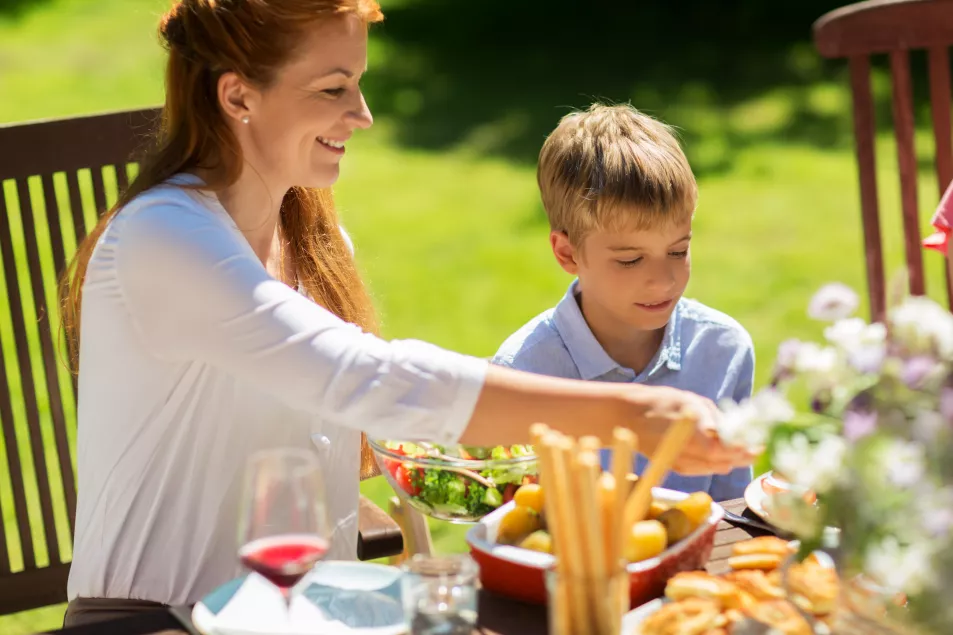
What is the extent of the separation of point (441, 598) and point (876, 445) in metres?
0.55

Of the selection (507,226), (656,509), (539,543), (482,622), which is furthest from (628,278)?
(507,226)

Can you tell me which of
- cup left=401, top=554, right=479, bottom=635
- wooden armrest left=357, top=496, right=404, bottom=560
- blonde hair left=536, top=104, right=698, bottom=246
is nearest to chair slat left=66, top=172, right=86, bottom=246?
wooden armrest left=357, top=496, right=404, bottom=560

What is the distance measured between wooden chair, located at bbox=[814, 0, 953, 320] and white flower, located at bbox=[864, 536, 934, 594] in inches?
78.7

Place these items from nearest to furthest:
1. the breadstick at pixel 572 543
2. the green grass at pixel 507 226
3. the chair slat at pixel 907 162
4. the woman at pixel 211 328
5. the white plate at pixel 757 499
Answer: the breadstick at pixel 572 543, the woman at pixel 211 328, the white plate at pixel 757 499, the chair slat at pixel 907 162, the green grass at pixel 507 226

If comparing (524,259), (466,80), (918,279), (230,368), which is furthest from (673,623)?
(466,80)

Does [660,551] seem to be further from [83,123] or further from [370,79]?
[370,79]

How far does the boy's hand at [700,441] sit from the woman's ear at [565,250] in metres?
0.99

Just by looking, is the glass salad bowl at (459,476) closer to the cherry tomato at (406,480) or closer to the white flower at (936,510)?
the cherry tomato at (406,480)

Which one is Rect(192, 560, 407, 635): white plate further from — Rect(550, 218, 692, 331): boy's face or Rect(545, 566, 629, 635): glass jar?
Rect(550, 218, 692, 331): boy's face

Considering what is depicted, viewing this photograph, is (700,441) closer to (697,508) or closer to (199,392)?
(697,508)

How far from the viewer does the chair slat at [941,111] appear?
10.7ft

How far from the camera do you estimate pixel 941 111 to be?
10.9 feet

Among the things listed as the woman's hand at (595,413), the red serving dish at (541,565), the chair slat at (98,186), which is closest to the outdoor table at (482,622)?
the red serving dish at (541,565)

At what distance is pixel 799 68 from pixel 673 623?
7.96m
